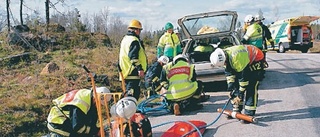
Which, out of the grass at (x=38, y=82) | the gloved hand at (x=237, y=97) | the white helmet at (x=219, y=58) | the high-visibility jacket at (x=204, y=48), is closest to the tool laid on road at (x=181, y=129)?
the gloved hand at (x=237, y=97)

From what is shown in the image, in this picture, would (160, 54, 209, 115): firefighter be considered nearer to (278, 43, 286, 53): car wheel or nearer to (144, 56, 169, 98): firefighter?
(144, 56, 169, 98): firefighter

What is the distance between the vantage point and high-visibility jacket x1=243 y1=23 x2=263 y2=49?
9.62 meters

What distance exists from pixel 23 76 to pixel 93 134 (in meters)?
6.93

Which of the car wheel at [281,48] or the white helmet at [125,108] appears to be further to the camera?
the car wheel at [281,48]

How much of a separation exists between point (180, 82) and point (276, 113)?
6.16ft

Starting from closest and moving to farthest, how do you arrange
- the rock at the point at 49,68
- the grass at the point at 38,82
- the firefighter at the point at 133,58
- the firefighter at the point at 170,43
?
the firefighter at the point at 133,58 < the grass at the point at 38,82 < the firefighter at the point at 170,43 < the rock at the point at 49,68

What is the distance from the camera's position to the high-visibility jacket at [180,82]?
720 centimetres

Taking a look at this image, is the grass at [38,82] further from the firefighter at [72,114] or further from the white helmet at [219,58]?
the white helmet at [219,58]

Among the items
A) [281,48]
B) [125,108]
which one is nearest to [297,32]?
[281,48]

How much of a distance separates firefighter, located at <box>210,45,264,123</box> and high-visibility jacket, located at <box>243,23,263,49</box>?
3296 millimetres

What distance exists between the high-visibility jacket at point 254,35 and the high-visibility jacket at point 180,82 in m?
2.94

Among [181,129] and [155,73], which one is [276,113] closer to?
[181,129]

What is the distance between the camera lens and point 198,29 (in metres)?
9.72

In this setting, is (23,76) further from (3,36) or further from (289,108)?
(289,108)
